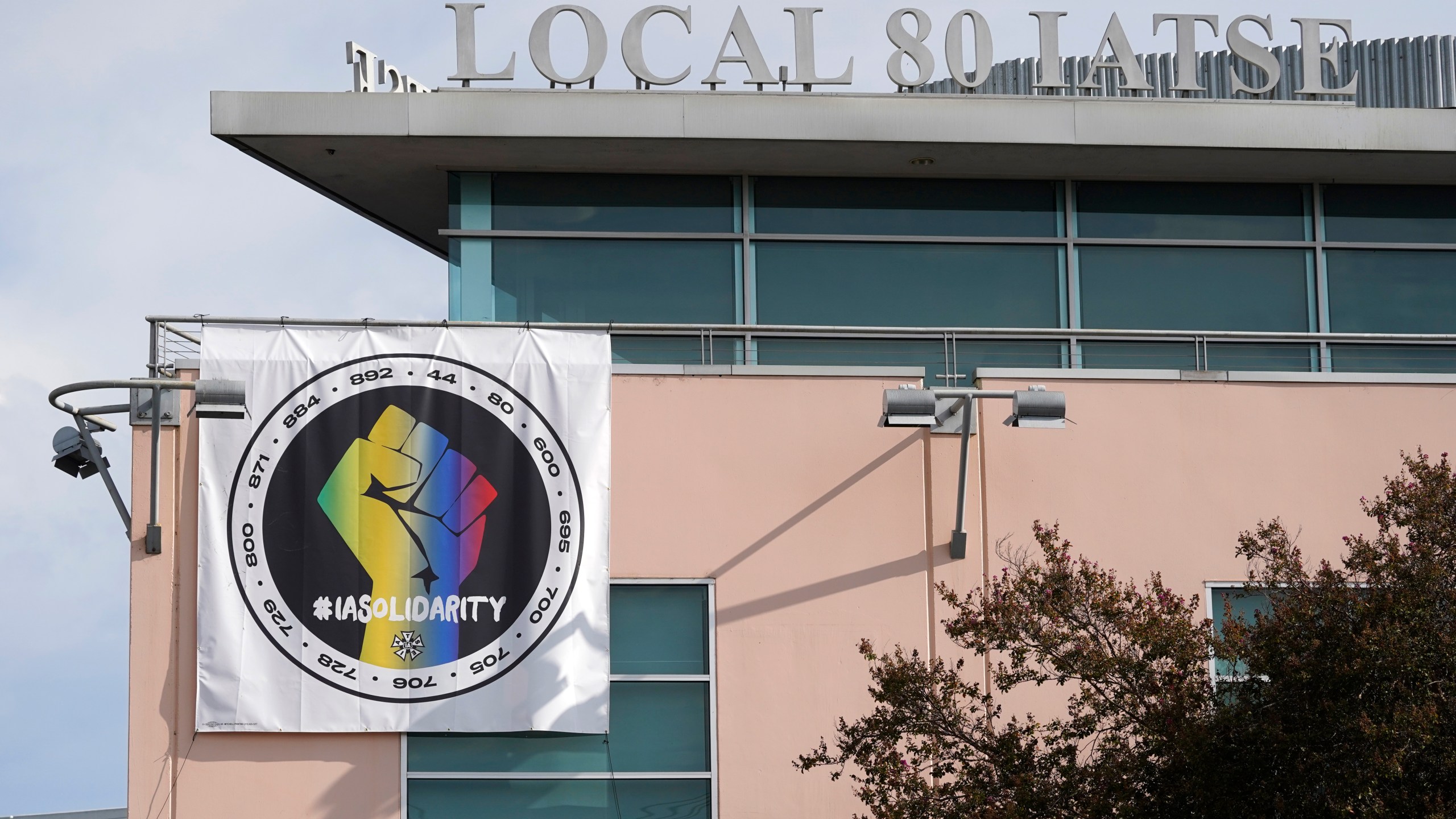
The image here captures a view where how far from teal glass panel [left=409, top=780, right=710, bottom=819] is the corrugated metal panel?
28.6 feet

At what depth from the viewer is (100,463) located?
14.8 metres

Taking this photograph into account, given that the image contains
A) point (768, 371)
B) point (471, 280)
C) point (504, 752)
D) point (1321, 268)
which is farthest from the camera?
point (1321, 268)

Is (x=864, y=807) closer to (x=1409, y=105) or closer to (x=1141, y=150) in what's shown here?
(x=1141, y=150)

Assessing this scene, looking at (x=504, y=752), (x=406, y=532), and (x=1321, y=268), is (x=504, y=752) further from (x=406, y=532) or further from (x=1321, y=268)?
(x=1321, y=268)

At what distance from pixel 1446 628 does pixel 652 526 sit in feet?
23.1

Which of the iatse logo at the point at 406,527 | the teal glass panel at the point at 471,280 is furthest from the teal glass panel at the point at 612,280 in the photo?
the iatse logo at the point at 406,527

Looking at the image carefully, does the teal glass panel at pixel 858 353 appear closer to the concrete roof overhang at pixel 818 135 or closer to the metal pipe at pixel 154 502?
the concrete roof overhang at pixel 818 135

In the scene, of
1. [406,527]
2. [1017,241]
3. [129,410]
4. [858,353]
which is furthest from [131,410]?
[1017,241]

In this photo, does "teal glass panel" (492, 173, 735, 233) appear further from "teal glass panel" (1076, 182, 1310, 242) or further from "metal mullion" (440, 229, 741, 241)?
"teal glass panel" (1076, 182, 1310, 242)

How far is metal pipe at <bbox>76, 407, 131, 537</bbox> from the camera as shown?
575 inches

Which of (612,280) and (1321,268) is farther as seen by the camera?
(1321,268)

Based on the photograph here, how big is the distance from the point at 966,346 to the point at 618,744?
17.5ft

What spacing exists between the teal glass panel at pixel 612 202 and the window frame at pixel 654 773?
4.00m

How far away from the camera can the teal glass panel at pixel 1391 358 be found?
55.4 feet
